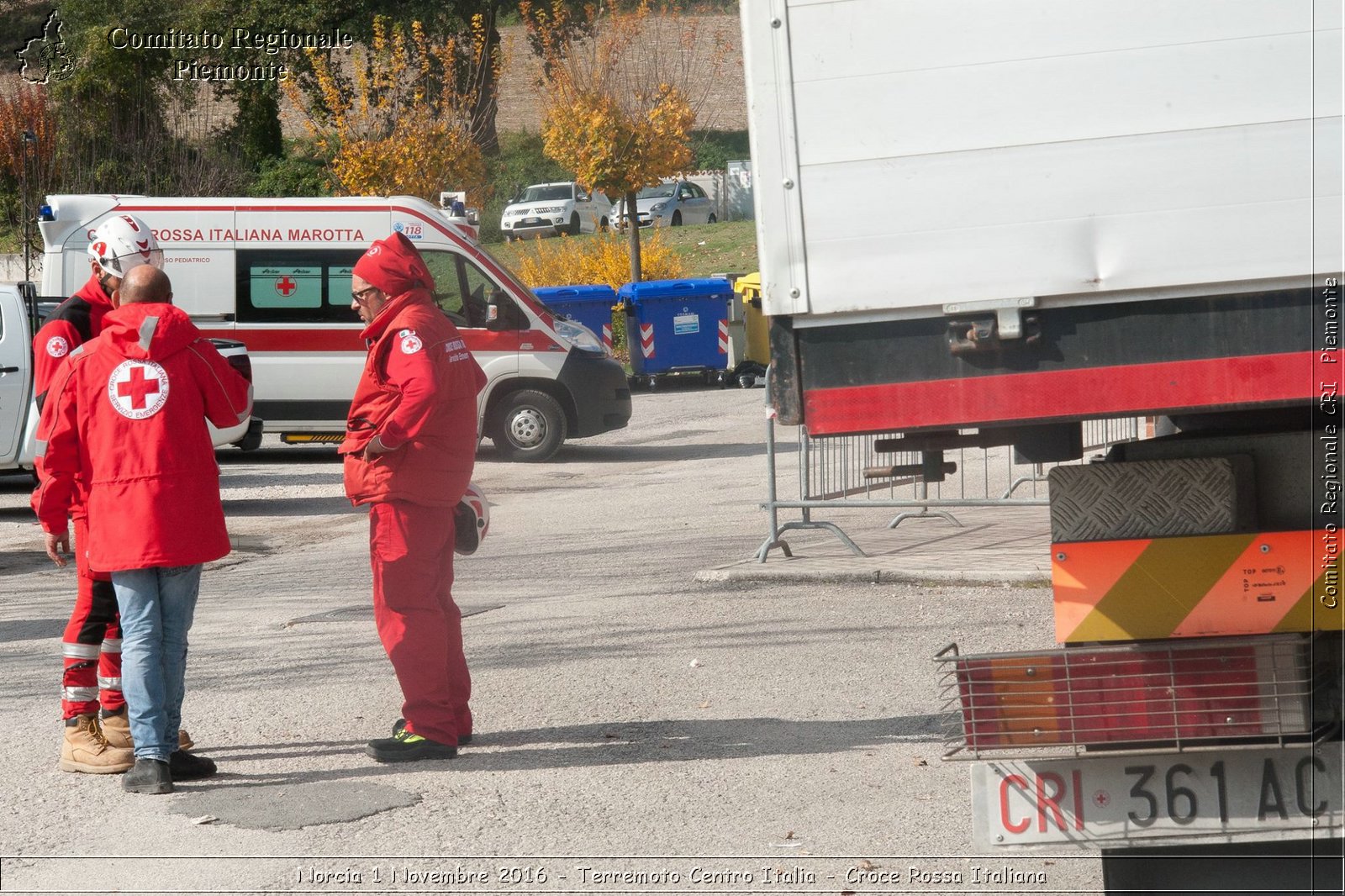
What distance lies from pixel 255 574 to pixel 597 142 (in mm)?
17978

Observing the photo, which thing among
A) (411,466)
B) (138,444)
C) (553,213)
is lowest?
(411,466)

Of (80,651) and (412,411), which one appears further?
(80,651)

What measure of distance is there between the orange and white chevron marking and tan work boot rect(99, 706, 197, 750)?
Answer: 340cm

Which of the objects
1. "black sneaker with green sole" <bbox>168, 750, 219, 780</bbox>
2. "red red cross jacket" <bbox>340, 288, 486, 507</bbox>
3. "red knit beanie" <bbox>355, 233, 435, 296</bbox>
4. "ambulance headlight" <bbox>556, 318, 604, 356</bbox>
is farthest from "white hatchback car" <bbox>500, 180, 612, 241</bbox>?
"black sneaker with green sole" <bbox>168, 750, 219, 780</bbox>

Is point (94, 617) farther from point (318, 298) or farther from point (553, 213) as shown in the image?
point (553, 213)

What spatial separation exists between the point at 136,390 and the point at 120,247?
0.64 metres

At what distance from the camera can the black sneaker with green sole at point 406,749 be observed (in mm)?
5516

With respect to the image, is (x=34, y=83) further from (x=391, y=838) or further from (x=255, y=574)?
(x=391, y=838)

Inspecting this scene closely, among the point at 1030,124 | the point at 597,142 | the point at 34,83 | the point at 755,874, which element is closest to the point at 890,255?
the point at 1030,124

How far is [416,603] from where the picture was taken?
17.7 feet

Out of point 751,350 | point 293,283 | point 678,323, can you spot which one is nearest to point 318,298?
point 293,283

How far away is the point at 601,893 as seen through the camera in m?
4.28

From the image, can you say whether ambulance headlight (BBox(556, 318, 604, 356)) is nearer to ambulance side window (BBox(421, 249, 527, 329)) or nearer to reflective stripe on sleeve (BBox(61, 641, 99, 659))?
ambulance side window (BBox(421, 249, 527, 329))

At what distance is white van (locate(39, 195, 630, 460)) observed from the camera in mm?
16203
